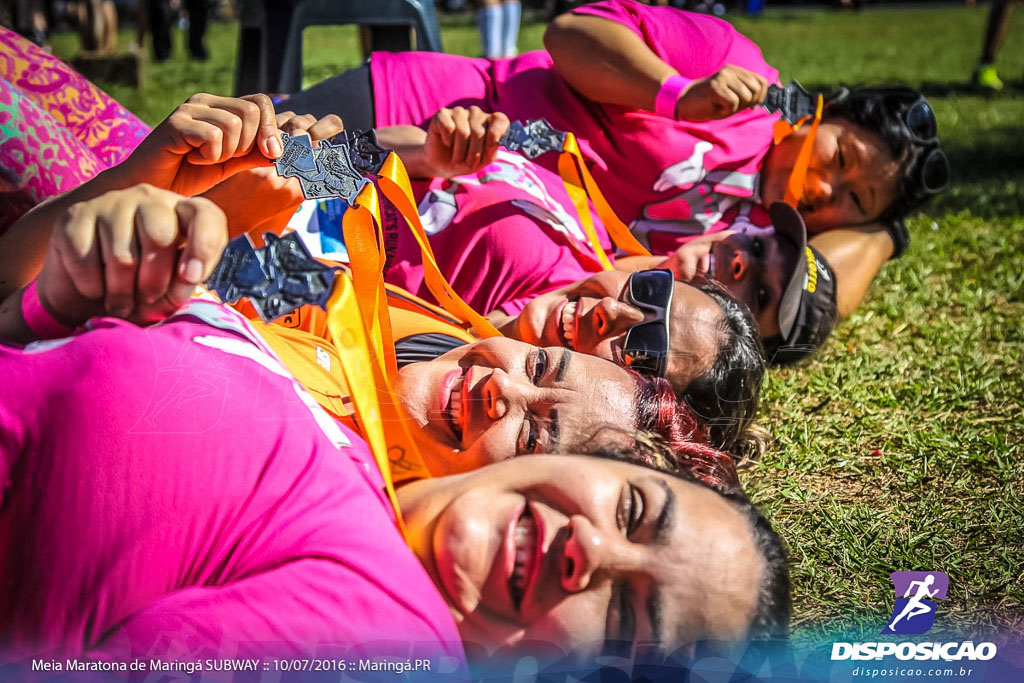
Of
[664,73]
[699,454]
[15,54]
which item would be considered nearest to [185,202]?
[699,454]

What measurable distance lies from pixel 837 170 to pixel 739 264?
24.1 inches

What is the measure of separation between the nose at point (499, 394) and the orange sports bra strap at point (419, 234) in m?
0.32

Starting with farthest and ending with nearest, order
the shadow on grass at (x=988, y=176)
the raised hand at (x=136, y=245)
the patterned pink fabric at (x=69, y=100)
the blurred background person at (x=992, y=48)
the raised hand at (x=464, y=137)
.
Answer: the blurred background person at (x=992, y=48) → the shadow on grass at (x=988, y=176) → the patterned pink fabric at (x=69, y=100) → the raised hand at (x=464, y=137) → the raised hand at (x=136, y=245)

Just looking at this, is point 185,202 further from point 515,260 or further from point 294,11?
point 294,11

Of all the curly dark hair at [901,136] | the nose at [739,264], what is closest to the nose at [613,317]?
the nose at [739,264]

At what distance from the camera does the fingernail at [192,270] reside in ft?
2.42

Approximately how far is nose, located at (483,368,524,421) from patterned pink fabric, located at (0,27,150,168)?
1061 mm

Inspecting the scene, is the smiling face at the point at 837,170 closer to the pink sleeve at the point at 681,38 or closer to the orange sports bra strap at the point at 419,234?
the pink sleeve at the point at 681,38

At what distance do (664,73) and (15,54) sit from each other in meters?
1.40

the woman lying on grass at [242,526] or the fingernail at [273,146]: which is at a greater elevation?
the fingernail at [273,146]

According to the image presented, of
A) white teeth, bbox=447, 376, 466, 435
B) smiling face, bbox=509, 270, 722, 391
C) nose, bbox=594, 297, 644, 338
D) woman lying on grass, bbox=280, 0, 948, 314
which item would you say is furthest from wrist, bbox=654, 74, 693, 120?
white teeth, bbox=447, 376, 466, 435

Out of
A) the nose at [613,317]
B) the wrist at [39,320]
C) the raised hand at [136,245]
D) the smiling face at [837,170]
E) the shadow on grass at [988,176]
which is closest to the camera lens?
the raised hand at [136,245]

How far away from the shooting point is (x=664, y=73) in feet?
6.70

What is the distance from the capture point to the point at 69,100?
1.82 m
